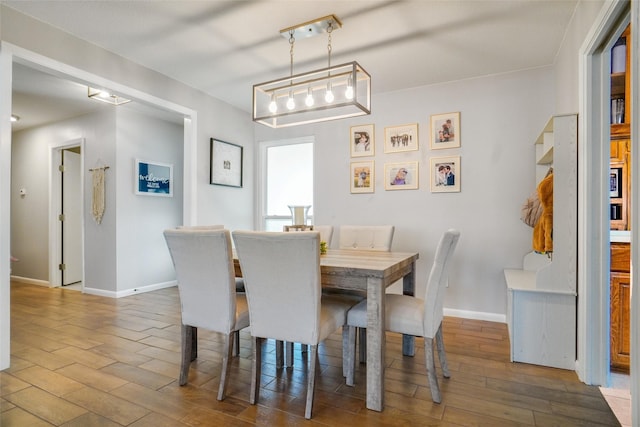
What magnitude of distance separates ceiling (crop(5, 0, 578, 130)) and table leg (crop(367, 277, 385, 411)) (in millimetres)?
1942

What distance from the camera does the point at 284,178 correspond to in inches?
191

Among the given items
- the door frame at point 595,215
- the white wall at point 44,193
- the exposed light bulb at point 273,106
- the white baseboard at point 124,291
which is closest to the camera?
the door frame at point 595,215

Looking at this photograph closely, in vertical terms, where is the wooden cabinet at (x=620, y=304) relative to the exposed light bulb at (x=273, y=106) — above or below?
below

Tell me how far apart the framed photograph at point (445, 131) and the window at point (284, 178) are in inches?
60.7

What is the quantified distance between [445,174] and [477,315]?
1494 mm

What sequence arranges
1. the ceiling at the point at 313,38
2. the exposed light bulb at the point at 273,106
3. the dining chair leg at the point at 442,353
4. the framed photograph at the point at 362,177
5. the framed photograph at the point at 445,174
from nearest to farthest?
1. the dining chair leg at the point at 442,353
2. the ceiling at the point at 313,38
3. the exposed light bulb at the point at 273,106
4. the framed photograph at the point at 445,174
5. the framed photograph at the point at 362,177

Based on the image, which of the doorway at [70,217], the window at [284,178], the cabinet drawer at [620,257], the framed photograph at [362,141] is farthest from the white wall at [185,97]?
the cabinet drawer at [620,257]

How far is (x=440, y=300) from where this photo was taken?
6.66 ft

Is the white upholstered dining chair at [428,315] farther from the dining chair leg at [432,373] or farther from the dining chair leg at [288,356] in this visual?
the dining chair leg at [288,356]

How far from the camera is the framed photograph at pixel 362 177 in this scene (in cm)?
411

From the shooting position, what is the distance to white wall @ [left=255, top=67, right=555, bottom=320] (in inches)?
134

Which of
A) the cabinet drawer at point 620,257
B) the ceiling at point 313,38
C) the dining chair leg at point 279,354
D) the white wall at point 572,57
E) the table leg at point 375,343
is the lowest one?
the dining chair leg at point 279,354

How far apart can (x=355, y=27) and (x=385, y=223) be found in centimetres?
211

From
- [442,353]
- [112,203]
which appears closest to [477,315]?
[442,353]
